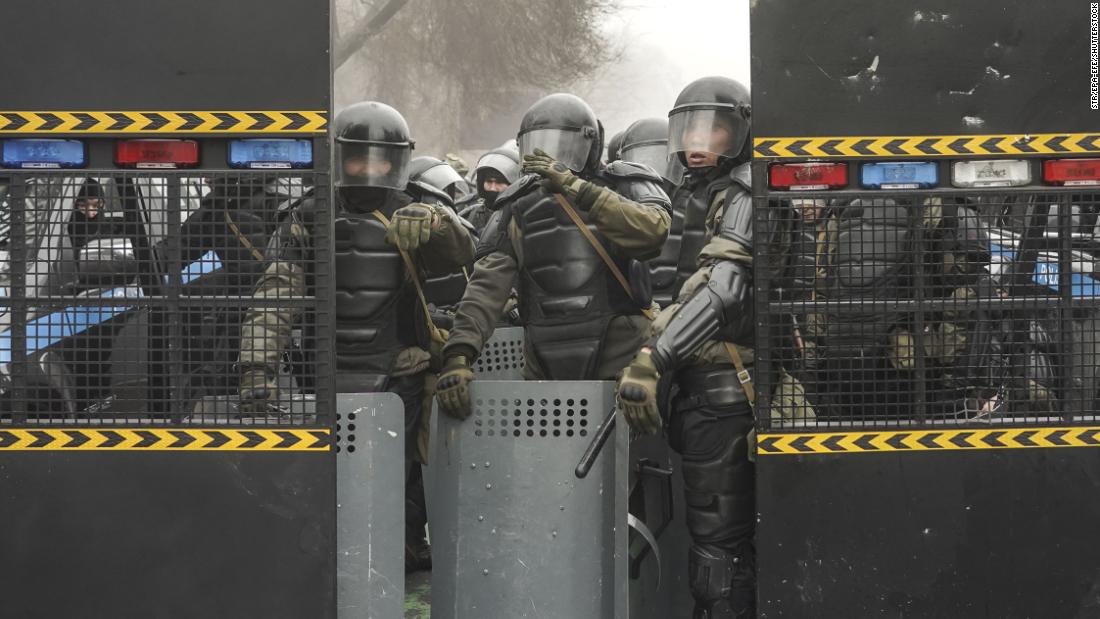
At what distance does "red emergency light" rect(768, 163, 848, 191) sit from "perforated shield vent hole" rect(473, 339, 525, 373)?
2993 millimetres

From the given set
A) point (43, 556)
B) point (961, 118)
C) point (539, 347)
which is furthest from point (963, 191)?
point (43, 556)

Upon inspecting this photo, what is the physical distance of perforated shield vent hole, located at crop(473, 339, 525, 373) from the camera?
728 cm

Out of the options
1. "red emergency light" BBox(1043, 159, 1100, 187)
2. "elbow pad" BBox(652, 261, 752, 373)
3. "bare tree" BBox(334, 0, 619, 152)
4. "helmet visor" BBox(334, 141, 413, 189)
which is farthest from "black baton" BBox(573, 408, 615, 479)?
"bare tree" BBox(334, 0, 619, 152)

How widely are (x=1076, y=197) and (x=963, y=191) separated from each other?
0.38 metres

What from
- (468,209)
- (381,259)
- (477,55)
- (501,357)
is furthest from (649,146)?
(477,55)

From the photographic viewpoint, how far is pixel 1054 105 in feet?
14.5

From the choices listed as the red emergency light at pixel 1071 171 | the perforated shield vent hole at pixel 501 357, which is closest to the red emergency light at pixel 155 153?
the red emergency light at pixel 1071 171

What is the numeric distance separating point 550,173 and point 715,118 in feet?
2.41

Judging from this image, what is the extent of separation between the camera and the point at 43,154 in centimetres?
423

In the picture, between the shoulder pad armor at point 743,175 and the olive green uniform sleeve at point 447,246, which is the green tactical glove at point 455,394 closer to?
the olive green uniform sleeve at point 447,246

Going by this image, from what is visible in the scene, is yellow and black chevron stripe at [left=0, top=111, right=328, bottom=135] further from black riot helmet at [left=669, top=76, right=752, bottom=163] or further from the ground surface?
the ground surface

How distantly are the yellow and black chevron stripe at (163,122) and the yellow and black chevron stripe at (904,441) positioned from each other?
1.79m

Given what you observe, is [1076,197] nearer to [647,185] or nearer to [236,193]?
[647,185]

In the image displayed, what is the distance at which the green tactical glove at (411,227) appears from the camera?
5.96 meters
